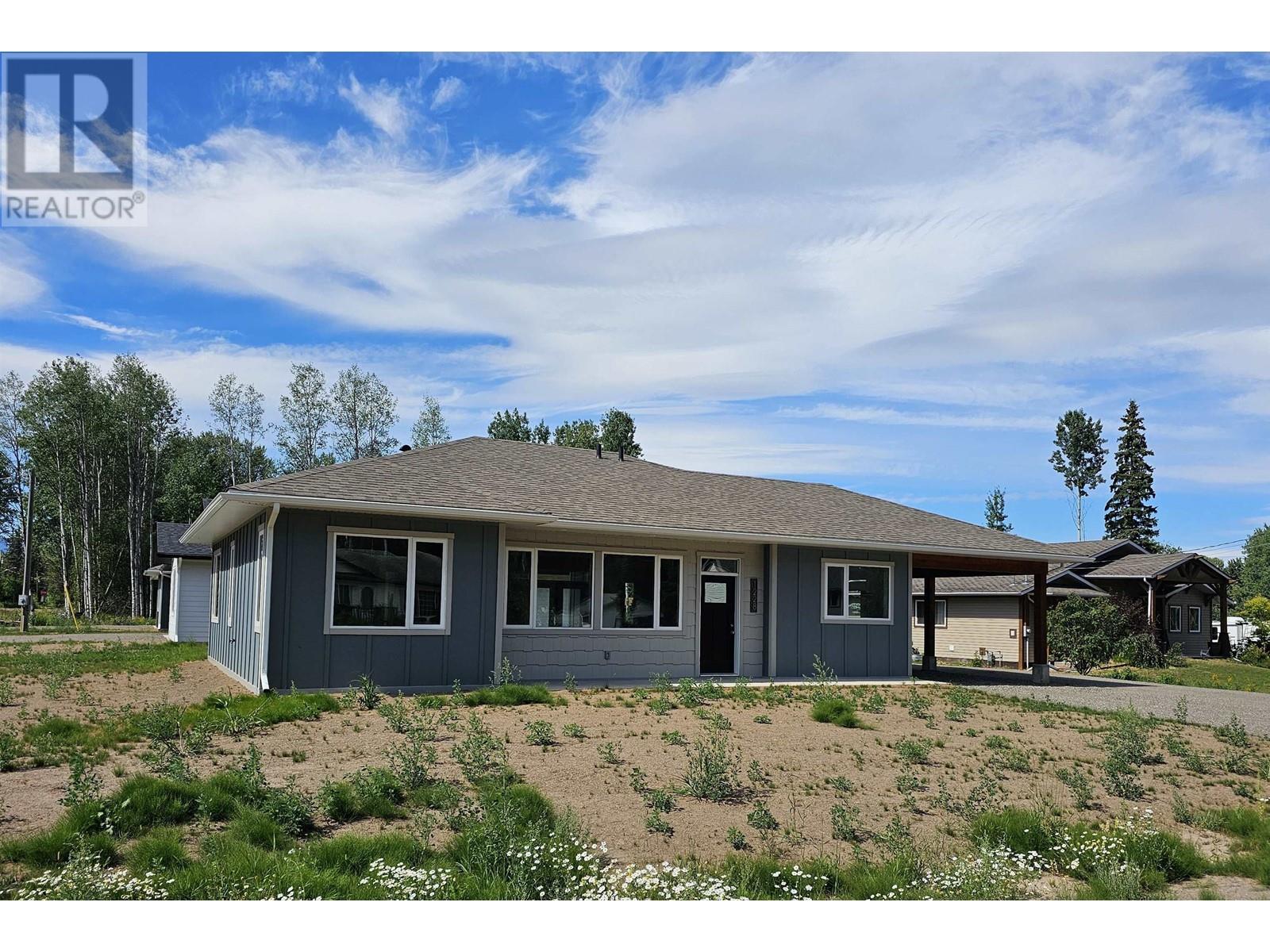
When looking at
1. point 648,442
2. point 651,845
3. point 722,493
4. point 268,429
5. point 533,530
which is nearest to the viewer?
point 651,845

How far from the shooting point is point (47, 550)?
172 feet

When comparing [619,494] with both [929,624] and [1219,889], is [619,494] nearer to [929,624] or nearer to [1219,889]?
[929,624]

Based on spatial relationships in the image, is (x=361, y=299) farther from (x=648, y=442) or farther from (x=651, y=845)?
(x=648, y=442)

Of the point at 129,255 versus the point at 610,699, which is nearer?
the point at 610,699

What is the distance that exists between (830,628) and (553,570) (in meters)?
5.47

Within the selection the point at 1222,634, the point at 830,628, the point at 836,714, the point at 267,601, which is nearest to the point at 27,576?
the point at 267,601

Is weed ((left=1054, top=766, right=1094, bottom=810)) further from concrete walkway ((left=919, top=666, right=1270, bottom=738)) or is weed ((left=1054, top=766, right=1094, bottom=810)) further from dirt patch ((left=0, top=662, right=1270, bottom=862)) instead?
concrete walkway ((left=919, top=666, right=1270, bottom=738))

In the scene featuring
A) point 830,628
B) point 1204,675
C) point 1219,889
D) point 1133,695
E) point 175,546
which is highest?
point 175,546

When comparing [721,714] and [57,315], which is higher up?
[57,315]

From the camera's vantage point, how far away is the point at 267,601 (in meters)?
12.8

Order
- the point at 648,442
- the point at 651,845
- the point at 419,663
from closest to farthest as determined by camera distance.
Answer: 1. the point at 651,845
2. the point at 419,663
3. the point at 648,442

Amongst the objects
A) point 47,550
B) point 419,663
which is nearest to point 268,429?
point 47,550

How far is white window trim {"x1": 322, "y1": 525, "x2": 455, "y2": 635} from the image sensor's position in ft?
43.3

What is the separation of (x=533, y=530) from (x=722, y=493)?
565 centimetres
